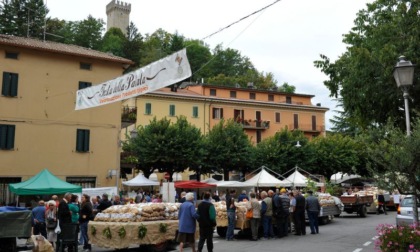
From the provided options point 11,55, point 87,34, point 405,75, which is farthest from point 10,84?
point 87,34

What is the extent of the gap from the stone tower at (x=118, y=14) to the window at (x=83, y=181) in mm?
99437

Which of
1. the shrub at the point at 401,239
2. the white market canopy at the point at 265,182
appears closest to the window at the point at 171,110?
the white market canopy at the point at 265,182

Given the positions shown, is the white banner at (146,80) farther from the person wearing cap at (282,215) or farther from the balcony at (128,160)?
the balcony at (128,160)

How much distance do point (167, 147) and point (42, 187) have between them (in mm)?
15387

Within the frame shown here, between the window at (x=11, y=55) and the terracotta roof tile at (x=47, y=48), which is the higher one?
the terracotta roof tile at (x=47, y=48)

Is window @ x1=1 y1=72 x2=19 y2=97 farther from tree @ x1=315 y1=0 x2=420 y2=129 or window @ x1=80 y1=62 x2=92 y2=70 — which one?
tree @ x1=315 y1=0 x2=420 y2=129

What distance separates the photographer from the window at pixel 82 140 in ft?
99.1

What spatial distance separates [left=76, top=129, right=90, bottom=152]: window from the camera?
30.2 m

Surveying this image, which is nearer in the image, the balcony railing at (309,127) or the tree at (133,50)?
the balcony railing at (309,127)

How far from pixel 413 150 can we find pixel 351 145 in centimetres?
3983

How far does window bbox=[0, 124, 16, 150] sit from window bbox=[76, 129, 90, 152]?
13.7 ft

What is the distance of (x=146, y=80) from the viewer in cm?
1268

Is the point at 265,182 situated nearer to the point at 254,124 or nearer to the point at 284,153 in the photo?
the point at 284,153

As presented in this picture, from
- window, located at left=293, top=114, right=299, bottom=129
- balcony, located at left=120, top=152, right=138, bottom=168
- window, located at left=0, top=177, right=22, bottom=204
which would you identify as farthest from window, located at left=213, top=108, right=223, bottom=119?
window, located at left=0, top=177, right=22, bottom=204
